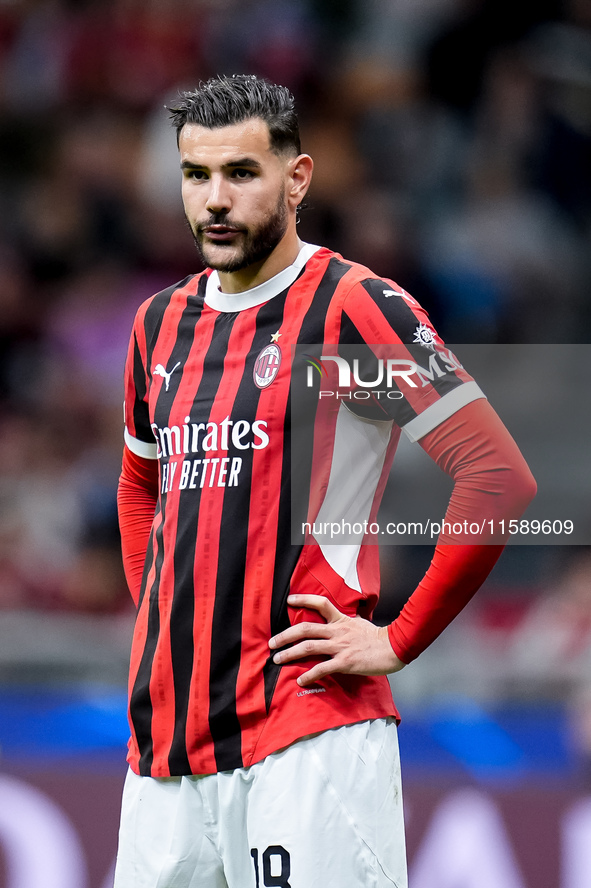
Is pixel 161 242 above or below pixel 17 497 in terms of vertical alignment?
above

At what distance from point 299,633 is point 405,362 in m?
0.54

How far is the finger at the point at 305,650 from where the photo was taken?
2057mm

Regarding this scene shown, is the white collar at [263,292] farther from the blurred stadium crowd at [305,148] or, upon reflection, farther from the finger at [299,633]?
the blurred stadium crowd at [305,148]

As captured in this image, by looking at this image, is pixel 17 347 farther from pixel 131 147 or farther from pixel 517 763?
pixel 517 763

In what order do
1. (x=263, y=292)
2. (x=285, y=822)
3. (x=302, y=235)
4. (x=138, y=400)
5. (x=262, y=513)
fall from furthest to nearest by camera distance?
1. (x=302, y=235)
2. (x=138, y=400)
3. (x=263, y=292)
4. (x=262, y=513)
5. (x=285, y=822)

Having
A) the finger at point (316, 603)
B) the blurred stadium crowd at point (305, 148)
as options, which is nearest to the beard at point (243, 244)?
the finger at point (316, 603)

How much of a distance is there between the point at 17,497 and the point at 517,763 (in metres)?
2.67

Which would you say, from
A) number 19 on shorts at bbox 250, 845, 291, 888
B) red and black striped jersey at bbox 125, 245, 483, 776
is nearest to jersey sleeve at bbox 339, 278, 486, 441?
red and black striped jersey at bbox 125, 245, 483, 776

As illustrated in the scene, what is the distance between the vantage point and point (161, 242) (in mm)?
5770

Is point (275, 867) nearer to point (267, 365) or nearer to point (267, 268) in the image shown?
point (267, 365)

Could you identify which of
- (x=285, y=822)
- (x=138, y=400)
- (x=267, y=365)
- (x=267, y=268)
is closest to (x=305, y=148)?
(x=138, y=400)

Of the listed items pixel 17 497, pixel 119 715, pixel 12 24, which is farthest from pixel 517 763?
pixel 12 24

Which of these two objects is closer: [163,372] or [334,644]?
[334,644]

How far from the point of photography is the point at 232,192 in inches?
85.7
